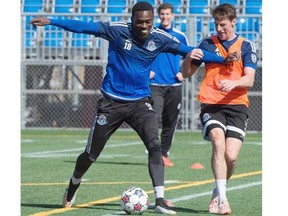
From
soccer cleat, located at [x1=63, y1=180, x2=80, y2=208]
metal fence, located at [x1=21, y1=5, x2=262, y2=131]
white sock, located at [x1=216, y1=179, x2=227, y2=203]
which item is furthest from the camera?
metal fence, located at [x1=21, y1=5, x2=262, y2=131]

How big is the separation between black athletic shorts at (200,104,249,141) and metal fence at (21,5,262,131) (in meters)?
14.4

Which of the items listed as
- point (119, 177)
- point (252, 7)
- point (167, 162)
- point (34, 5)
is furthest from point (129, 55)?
point (34, 5)

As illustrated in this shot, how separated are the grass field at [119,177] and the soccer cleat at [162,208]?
4.7 inches

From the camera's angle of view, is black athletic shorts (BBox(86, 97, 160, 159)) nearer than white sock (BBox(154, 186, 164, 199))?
No

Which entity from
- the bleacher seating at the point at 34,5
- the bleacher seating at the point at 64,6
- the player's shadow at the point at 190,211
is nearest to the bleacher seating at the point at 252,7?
the bleacher seating at the point at 64,6

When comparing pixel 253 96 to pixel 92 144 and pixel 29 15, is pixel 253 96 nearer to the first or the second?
pixel 29 15

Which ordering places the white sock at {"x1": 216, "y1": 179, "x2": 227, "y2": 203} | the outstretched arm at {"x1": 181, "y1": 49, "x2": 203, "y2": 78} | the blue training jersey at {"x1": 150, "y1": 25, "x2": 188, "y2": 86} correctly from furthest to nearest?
the blue training jersey at {"x1": 150, "y1": 25, "x2": 188, "y2": 86}, the outstretched arm at {"x1": 181, "y1": 49, "x2": 203, "y2": 78}, the white sock at {"x1": 216, "y1": 179, "x2": 227, "y2": 203}

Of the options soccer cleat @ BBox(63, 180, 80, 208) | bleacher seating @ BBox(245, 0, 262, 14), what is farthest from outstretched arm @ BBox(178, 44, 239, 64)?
bleacher seating @ BBox(245, 0, 262, 14)

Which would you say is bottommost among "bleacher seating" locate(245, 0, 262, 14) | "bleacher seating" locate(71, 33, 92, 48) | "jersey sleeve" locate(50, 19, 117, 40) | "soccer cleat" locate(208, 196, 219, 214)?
"soccer cleat" locate(208, 196, 219, 214)

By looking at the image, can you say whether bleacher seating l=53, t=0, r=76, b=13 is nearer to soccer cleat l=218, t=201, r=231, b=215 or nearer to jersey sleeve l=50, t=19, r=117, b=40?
jersey sleeve l=50, t=19, r=117, b=40

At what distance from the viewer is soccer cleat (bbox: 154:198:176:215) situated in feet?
27.6

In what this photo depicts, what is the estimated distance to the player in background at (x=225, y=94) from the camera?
8.84 metres

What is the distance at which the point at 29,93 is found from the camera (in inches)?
946

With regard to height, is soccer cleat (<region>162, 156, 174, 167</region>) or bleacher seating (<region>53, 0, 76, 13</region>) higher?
bleacher seating (<region>53, 0, 76, 13</region>)
